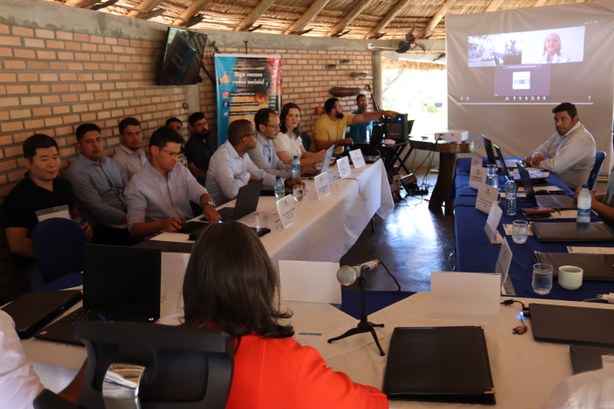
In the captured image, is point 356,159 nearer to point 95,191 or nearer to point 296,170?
point 296,170

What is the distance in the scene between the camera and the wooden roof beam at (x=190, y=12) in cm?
575

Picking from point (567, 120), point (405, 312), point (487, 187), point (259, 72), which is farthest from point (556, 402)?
point (259, 72)

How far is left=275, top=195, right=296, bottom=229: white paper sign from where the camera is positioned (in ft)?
10.2

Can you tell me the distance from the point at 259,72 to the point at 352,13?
187cm

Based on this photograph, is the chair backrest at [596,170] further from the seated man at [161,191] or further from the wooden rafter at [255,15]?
the wooden rafter at [255,15]

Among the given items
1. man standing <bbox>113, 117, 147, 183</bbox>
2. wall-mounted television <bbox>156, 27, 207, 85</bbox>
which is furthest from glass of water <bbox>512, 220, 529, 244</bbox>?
wall-mounted television <bbox>156, 27, 207, 85</bbox>

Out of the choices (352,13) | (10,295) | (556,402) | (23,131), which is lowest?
(10,295)

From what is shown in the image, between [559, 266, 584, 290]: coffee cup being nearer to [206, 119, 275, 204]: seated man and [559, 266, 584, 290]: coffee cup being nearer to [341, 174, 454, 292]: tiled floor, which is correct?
[341, 174, 454, 292]: tiled floor

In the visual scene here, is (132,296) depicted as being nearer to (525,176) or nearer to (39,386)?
(39,386)

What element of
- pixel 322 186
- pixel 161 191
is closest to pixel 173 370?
pixel 161 191

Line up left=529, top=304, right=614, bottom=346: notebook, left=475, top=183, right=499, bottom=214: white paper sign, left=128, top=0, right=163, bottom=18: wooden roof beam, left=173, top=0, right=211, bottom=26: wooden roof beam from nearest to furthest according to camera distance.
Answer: left=529, top=304, right=614, bottom=346: notebook < left=475, top=183, right=499, bottom=214: white paper sign < left=128, top=0, right=163, bottom=18: wooden roof beam < left=173, top=0, right=211, bottom=26: wooden roof beam

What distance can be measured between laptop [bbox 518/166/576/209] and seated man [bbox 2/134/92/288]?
2.88m

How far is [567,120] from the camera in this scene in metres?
→ 4.77

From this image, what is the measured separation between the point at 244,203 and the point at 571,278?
1899 mm
